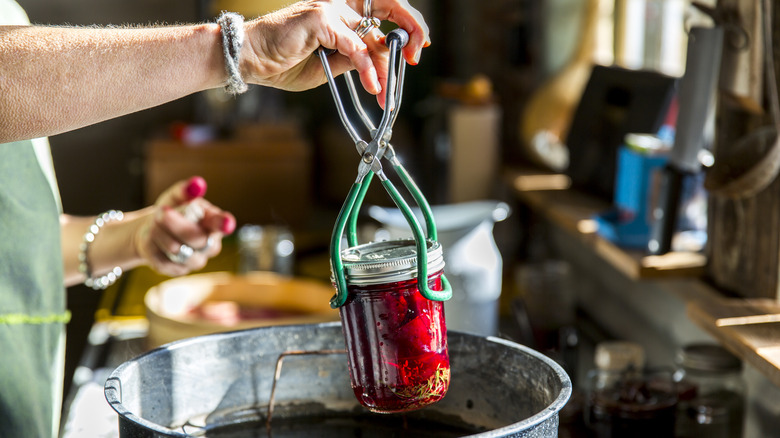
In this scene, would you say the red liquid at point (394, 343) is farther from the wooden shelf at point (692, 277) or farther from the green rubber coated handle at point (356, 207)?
the wooden shelf at point (692, 277)

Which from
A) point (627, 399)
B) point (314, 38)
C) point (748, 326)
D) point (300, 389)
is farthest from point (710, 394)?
point (314, 38)

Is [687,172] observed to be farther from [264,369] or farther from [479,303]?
[264,369]

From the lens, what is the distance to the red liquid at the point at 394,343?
2.26 feet

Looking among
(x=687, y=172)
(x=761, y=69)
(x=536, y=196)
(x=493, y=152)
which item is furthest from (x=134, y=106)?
(x=493, y=152)

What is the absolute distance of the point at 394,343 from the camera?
695 millimetres

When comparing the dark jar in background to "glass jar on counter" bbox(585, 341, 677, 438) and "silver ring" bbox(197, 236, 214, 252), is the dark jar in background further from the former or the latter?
"glass jar on counter" bbox(585, 341, 677, 438)

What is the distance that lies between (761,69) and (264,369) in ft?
2.61

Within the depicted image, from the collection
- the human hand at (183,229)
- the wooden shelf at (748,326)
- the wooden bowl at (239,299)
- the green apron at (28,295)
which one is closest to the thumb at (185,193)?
the human hand at (183,229)

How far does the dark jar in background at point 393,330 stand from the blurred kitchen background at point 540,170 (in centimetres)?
49

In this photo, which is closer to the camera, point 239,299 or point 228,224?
point 228,224

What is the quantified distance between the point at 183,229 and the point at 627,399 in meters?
0.72

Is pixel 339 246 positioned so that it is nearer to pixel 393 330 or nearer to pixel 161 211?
pixel 393 330

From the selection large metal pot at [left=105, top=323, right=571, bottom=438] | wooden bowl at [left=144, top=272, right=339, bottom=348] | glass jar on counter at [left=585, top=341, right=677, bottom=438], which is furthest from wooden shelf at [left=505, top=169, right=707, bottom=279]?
large metal pot at [left=105, top=323, right=571, bottom=438]

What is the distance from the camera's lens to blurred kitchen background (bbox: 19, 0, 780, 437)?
4.14ft
